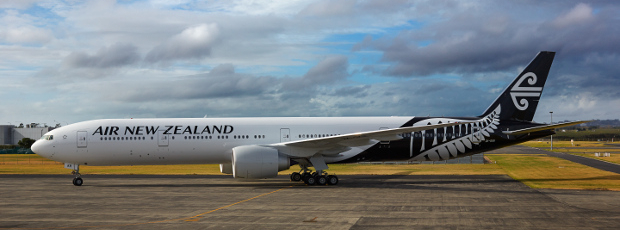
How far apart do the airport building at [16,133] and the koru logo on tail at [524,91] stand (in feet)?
416

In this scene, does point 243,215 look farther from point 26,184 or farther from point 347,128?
point 26,184

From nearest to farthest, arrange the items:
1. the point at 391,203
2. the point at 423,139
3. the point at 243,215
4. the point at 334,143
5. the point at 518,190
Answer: the point at 243,215
the point at 391,203
the point at 518,190
the point at 334,143
the point at 423,139

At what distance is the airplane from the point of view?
92.2 feet

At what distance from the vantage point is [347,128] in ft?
94.9

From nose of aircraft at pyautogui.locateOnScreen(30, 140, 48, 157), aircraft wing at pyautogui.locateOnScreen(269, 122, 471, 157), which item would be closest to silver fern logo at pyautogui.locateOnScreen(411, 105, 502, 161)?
aircraft wing at pyautogui.locateOnScreen(269, 122, 471, 157)

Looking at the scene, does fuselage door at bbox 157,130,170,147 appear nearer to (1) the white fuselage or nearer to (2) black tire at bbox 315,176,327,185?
(1) the white fuselage

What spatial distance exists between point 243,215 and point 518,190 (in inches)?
530

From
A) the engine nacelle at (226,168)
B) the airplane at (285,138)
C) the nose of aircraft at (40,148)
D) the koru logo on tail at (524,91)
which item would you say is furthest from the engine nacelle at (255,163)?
the koru logo on tail at (524,91)

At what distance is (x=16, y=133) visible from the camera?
5340 inches

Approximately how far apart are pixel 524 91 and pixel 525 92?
0.28 ft

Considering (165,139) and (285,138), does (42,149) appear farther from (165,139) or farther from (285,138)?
(285,138)

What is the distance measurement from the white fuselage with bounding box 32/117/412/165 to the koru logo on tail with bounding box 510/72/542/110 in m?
6.72

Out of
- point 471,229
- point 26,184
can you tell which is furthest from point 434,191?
point 26,184

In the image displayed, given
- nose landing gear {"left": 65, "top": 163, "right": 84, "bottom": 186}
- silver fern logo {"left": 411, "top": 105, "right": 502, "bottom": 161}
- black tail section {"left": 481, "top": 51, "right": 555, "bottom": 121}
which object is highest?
black tail section {"left": 481, "top": 51, "right": 555, "bottom": 121}
